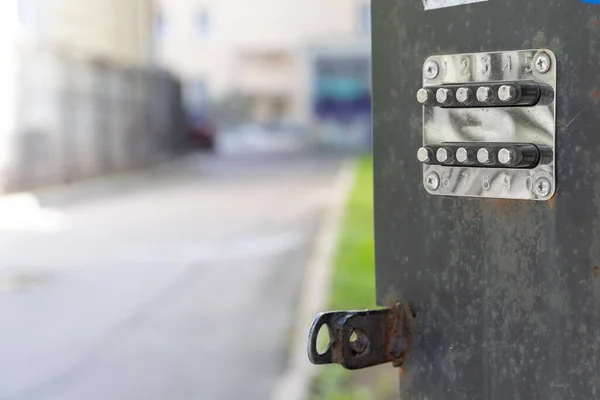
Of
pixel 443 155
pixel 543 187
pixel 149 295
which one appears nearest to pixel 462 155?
pixel 443 155

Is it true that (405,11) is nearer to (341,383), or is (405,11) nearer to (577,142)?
(577,142)

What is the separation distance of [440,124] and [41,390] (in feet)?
17.8

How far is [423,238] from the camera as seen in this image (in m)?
1.65

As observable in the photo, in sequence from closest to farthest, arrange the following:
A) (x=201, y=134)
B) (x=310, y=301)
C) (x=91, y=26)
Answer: (x=310, y=301)
(x=91, y=26)
(x=201, y=134)

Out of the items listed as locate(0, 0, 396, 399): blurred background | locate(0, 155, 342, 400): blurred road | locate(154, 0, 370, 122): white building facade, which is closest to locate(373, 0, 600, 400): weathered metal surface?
locate(0, 0, 396, 399): blurred background

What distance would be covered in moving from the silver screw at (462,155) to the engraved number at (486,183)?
0.04 metres

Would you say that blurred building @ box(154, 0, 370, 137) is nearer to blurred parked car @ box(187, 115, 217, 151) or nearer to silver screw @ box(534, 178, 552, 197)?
blurred parked car @ box(187, 115, 217, 151)

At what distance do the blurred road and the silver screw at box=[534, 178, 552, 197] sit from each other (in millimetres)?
4981

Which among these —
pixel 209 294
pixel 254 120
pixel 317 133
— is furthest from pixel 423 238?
pixel 254 120

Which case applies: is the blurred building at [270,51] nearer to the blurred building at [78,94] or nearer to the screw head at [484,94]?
the blurred building at [78,94]

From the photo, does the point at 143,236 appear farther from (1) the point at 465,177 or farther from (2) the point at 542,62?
(2) the point at 542,62

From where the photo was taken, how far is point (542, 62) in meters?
1.44

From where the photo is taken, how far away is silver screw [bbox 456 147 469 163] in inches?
60.2

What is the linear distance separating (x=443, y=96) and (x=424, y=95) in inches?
1.7
